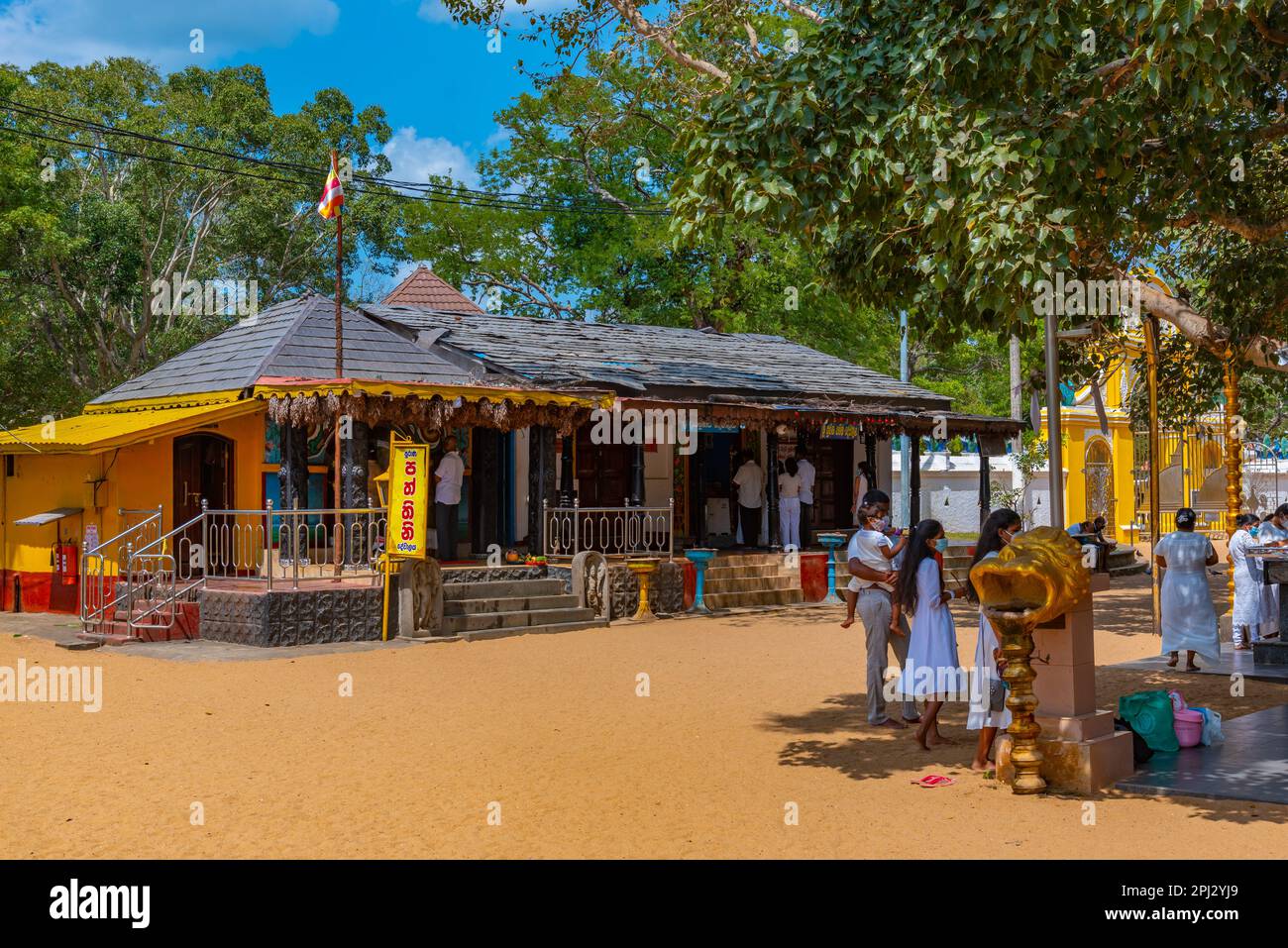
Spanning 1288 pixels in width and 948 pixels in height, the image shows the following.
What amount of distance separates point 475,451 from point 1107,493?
2323 centimetres

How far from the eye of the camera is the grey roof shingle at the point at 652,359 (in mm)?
21156

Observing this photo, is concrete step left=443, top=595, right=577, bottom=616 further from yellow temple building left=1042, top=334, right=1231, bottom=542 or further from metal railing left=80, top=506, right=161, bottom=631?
yellow temple building left=1042, top=334, right=1231, bottom=542

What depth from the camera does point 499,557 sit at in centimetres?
1806

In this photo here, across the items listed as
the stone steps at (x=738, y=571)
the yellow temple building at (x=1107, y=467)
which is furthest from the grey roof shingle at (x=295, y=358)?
the yellow temple building at (x=1107, y=467)

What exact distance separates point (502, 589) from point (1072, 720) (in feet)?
34.2

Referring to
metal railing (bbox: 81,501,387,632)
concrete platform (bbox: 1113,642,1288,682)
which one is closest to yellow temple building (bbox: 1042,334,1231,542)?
concrete platform (bbox: 1113,642,1288,682)

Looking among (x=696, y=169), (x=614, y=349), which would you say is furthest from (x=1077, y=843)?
(x=614, y=349)

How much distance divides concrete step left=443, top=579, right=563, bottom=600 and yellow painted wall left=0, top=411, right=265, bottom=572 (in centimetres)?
379

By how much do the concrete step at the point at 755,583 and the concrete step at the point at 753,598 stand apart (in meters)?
0.07

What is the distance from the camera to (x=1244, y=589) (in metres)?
14.1

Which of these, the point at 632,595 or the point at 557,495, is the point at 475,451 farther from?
the point at 632,595

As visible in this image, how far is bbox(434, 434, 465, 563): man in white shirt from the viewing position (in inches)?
709

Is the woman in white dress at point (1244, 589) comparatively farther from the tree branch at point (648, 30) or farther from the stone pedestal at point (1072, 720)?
the tree branch at point (648, 30)

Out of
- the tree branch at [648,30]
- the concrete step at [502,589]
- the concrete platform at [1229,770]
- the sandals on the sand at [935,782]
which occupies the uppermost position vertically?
the tree branch at [648,30]
